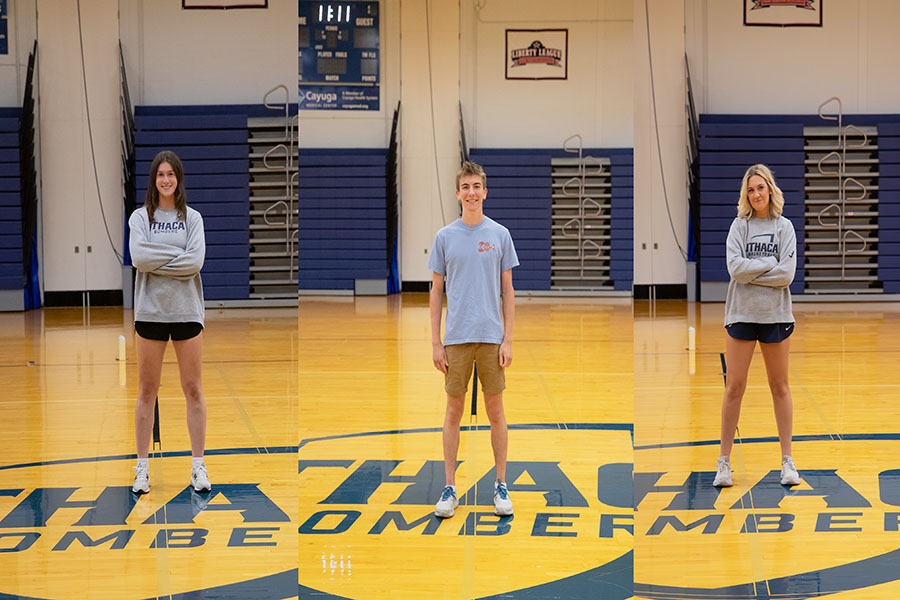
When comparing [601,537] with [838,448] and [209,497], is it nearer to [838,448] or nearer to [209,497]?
[209,497]

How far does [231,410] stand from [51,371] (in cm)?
196

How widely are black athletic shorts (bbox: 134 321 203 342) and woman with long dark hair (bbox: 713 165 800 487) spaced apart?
1.89 m

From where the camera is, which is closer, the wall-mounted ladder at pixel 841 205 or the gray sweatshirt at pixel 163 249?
the gray sweatshirt at pixel 163 249

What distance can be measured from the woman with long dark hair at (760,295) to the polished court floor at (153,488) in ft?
5.32

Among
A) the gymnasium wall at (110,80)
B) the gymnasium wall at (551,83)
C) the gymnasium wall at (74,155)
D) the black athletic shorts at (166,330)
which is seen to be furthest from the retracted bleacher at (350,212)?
the black athletic shorts at (166,330)

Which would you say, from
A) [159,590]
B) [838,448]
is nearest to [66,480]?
[159,590]

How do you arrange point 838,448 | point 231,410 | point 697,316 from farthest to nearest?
1. point 697,316
2. point 231,410
3. point 838,448

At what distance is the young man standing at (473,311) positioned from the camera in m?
2.63

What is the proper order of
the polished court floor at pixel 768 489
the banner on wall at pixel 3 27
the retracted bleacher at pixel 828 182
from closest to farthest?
the polished court floor at pixel 768 489 < the banner on wall at pixel 3 27 < the retracted bleacher at pixel 828 182

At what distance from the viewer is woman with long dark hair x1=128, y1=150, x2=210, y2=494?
8.75 ft

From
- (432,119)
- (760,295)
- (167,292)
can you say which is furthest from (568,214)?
(167,292)

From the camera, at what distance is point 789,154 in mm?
10438

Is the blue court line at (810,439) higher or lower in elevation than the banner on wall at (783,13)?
lower

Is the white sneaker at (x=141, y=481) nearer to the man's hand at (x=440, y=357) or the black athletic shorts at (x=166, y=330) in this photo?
the black athletic shorts at (x=166, y=330)
